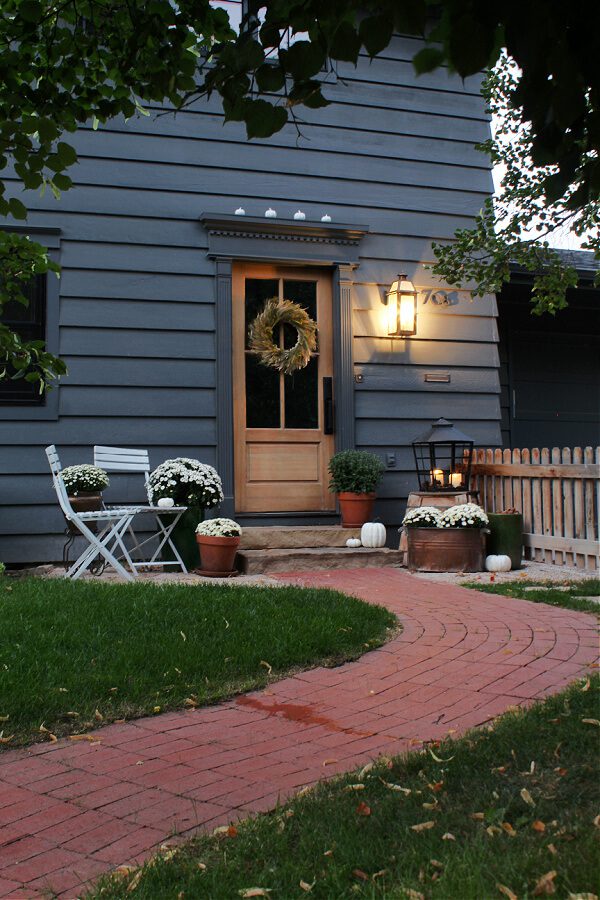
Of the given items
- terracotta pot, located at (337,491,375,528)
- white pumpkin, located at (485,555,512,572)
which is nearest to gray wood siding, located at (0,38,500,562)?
terracotta pot, located at (337,491,375,528)

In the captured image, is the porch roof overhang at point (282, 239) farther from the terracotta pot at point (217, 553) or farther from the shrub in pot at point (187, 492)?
the terracotta pot at point (217, 553)

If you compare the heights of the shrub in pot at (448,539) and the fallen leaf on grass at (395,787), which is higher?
the shrub in pot at (448,539)

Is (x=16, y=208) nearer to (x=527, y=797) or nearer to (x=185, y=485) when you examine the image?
(x=527, y=797)

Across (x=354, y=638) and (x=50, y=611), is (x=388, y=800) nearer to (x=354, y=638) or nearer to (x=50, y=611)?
(x=354, y=638)

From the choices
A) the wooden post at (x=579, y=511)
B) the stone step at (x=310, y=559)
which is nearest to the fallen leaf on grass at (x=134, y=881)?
the stone step at (x=310, y=559)

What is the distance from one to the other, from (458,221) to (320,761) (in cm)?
649

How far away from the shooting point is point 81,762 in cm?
255

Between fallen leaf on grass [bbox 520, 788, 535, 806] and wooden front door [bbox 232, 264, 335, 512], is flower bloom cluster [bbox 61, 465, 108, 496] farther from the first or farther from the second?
fallen leaf on grass [bbox 520, 788, 535, 806]

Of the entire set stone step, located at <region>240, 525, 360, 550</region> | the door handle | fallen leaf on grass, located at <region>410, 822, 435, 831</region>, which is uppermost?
the door handle

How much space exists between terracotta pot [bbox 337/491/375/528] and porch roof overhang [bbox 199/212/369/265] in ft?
7.36

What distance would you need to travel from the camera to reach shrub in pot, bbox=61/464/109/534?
6109mm

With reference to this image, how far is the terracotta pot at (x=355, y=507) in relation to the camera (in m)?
6.93

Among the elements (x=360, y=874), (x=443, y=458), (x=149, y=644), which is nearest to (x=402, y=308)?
(x=443, y=458)

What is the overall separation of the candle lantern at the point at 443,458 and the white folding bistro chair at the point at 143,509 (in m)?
2.30
